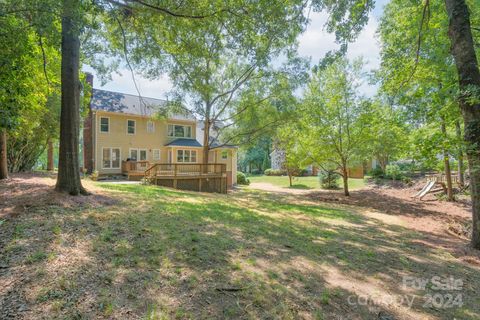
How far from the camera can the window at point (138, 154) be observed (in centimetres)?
2080

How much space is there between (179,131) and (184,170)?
776cm

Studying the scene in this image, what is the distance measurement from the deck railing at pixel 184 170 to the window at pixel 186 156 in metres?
4.98

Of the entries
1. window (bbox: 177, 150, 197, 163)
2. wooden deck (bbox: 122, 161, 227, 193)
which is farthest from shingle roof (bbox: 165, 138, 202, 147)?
wooden deck (bbox: 122, 161, 227, 193)

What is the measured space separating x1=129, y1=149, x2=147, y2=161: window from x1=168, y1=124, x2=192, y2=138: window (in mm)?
2839

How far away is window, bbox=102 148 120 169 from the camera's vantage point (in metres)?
19.6

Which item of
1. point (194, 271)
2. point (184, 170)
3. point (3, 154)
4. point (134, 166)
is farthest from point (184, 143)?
point (194, 271)

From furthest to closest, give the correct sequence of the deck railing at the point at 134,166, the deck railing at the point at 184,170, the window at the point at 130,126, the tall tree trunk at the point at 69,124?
the window at the point at 130,126, the deck railing at the point at 134,166, the deck railing at the point at 184,170, the tall tree trunk at the point at 69,124

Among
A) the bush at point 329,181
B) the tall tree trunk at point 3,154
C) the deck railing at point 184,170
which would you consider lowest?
the bush at point 329,181

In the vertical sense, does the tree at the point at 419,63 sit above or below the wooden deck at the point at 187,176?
above

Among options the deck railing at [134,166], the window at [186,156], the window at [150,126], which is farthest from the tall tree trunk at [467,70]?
the window at [150,126]

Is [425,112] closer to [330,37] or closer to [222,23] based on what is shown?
[330,37]

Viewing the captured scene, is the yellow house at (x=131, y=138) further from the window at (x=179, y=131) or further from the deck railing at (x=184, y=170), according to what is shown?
the deck railing at (x=184, y=170)

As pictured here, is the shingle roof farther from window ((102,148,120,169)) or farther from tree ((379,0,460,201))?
tree ((379,0,460,201))

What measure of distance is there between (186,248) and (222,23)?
Answer: 6.17 m
